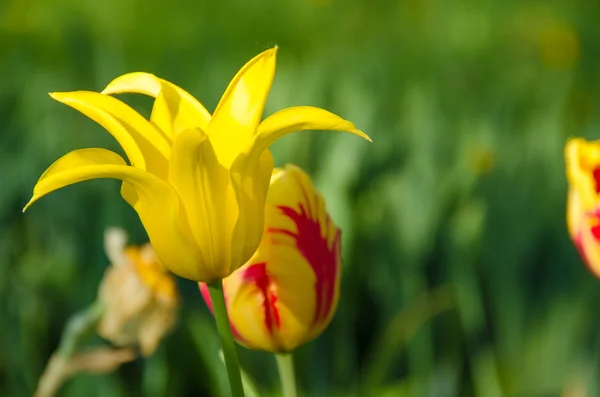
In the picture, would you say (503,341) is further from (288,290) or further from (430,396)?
(288,290)

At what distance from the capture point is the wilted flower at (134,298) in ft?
2.77

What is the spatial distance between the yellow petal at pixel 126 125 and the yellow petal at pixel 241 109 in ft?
0.09

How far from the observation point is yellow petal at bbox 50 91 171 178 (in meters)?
0.44

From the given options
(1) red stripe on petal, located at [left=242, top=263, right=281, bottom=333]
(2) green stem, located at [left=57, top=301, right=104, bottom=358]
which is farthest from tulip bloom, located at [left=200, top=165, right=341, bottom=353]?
(2) green stem, located at [left=57, top=301, right=104, bottom=358]

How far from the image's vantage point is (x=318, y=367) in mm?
1073

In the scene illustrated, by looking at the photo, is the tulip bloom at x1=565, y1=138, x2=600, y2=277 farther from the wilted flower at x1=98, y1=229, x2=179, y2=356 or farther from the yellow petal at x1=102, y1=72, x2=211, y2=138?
the wilted flower at x1=98, y1=229, x2=179, y2=356

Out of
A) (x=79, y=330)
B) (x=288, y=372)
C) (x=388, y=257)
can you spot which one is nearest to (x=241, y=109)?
(x=288, y=372)

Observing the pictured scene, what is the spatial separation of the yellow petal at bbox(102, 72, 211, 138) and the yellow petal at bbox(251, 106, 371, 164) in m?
0.07

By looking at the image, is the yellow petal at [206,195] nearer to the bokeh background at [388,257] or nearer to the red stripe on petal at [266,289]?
the red stripe on petal at [266,289]

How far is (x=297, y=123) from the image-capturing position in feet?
1.36

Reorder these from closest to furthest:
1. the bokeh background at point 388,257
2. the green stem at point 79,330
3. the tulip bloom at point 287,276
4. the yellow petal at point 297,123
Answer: the yellow petal at point 297,123
the tulip bloom at point 287,276
the green stem at point 79,330
the bokeh background at point 388,257

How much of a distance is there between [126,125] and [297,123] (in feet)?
0.29

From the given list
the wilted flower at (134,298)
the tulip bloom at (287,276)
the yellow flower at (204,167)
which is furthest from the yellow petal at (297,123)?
the wilted flower at (134,298)

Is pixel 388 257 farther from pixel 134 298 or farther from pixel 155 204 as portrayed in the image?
pixel 155 204
